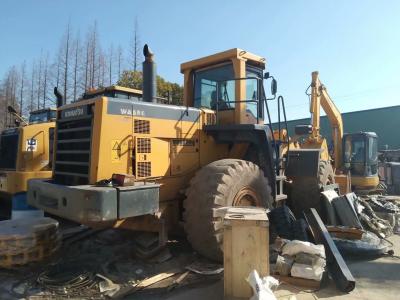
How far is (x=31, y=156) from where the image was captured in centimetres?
836

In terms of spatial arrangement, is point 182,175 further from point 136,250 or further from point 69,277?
point 69,277

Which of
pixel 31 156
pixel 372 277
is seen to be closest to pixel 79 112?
pixel 31 156

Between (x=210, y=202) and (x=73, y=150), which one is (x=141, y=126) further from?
(x=210, y=202)

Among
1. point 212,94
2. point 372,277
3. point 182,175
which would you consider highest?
point 212,94

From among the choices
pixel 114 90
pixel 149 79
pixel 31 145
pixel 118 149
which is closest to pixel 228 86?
pixel 149 79

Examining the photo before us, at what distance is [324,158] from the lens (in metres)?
10.9

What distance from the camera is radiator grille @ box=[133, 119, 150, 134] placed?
5289mm

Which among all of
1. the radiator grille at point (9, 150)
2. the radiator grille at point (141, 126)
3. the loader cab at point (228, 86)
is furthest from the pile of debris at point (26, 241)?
the loader cab at point (228, 86)

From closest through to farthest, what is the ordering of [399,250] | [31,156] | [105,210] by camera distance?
[105,210], [399,250], [31,156]

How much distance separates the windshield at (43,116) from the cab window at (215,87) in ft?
17.7

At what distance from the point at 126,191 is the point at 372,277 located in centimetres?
353

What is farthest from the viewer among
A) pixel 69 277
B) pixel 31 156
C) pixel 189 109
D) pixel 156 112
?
pixel 31 156

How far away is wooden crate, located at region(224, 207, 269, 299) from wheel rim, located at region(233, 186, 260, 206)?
1394 mm

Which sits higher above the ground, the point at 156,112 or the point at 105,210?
the point at 156,112
